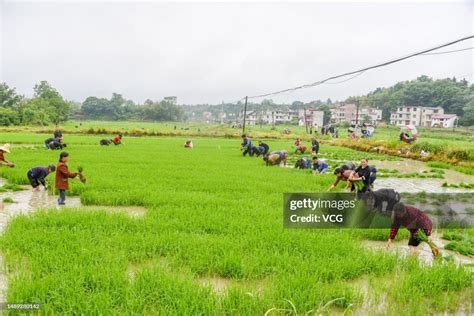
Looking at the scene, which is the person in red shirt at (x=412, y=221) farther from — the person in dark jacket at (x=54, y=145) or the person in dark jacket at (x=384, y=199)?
the person in dark jacket at (x=54, y=145)

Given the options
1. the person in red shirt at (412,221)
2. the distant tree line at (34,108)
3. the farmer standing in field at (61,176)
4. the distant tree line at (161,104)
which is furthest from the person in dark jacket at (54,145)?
the distant tree line at (34,108)

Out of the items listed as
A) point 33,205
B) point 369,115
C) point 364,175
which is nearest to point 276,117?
point 369,115

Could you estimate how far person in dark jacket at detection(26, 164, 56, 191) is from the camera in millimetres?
7086

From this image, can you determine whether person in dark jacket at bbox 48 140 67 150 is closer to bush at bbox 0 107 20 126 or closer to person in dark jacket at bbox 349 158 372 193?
person in dark jacket at bbox 349 158 372 193

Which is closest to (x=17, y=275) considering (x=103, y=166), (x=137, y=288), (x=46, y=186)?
(x=137, y=288)

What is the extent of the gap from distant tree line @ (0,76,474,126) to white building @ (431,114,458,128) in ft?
1.69

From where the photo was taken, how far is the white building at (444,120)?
882 inches

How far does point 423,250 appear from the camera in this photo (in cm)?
459

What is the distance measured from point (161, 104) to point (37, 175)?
69973mm

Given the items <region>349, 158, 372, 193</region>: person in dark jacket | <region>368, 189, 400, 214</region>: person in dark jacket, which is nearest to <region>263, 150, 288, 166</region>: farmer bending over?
<region>349, 158, 372, 193</region>: person in dark jacket

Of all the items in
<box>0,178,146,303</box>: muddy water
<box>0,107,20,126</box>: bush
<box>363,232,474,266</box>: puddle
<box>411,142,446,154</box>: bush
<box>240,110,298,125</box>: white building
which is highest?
<box>240,110,298,125</box>: white building

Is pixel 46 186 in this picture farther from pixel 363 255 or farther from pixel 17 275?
pixel 363 255

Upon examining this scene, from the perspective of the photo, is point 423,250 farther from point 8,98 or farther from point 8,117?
point 8,98

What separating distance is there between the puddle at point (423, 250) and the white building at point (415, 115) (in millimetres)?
21807
